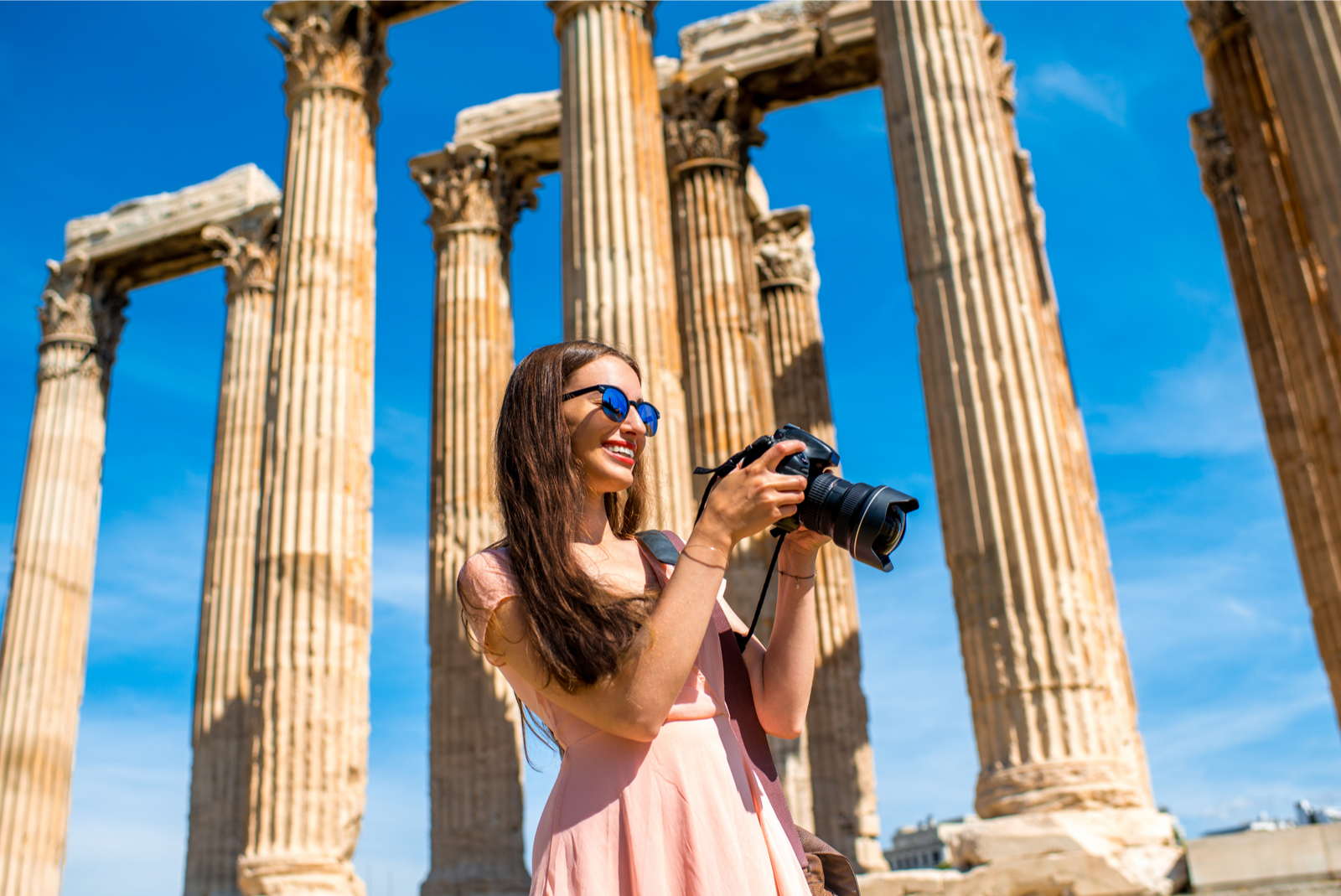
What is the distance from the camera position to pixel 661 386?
15586mm

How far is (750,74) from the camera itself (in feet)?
73.0

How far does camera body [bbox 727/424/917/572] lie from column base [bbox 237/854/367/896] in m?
14.6

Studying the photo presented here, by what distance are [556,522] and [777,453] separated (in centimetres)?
54

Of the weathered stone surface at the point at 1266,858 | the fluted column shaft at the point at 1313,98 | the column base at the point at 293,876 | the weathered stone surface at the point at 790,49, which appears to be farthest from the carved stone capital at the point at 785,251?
the weathered stone surface at the point at 1266,858

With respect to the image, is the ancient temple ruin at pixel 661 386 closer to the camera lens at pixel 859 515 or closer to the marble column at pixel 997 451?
the marble column at pixel 997 451

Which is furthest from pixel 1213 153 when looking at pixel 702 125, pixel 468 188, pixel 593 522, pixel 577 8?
pixel 593 522

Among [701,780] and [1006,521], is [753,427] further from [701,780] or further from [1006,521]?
[701,780]

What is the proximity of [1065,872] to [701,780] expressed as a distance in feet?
29.7

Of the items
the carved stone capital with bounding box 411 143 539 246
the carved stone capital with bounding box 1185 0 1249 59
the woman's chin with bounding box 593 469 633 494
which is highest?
the carved stone capital with bounding box 411 143 539 246

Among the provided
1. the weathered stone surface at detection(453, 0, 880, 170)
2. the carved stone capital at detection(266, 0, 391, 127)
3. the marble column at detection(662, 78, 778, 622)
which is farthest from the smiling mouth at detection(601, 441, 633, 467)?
the weathered stone surface at detection(453, 0, 880, 170)

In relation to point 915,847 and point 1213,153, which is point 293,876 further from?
point 915,847

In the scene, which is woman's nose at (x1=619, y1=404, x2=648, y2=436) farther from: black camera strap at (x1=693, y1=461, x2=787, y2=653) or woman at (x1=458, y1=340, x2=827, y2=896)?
black camera strap at (x1=693, y1=461, x2=787, y2=653)

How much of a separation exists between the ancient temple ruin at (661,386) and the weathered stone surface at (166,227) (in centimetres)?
11

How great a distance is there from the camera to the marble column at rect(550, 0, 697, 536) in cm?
1563
